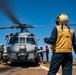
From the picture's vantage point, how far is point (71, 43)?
549 centimetres

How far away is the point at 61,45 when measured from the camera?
538cm

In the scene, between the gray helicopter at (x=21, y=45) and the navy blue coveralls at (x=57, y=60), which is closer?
the navy blue coveralls at (x=57, y=60)

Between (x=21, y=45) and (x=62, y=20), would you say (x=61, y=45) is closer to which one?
(x=62, y=20)

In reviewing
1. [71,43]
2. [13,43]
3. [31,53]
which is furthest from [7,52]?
[71,43]

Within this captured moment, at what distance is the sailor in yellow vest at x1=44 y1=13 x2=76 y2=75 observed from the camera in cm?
531

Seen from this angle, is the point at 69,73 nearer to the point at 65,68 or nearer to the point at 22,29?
the point at 65,68

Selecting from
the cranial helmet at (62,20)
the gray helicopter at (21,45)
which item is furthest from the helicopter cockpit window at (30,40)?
the cranial helmet at (62,20)

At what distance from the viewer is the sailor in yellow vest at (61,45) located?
531 cm

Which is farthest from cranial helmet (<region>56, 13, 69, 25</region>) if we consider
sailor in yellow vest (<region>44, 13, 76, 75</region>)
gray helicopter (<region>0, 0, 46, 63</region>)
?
gray helicopter (<region>0, 0, 46, 63</region>)

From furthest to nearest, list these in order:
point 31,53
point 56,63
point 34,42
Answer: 1. point 34,42
2. point 31,53
3. point 56,63

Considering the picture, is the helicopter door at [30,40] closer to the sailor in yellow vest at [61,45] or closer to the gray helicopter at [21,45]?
the gray helicopter at [21,45]

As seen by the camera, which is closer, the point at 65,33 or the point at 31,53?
the point at 65,33

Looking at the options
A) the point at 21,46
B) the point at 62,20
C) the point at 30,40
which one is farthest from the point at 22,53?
the point at 62,20

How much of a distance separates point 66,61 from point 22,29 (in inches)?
571
